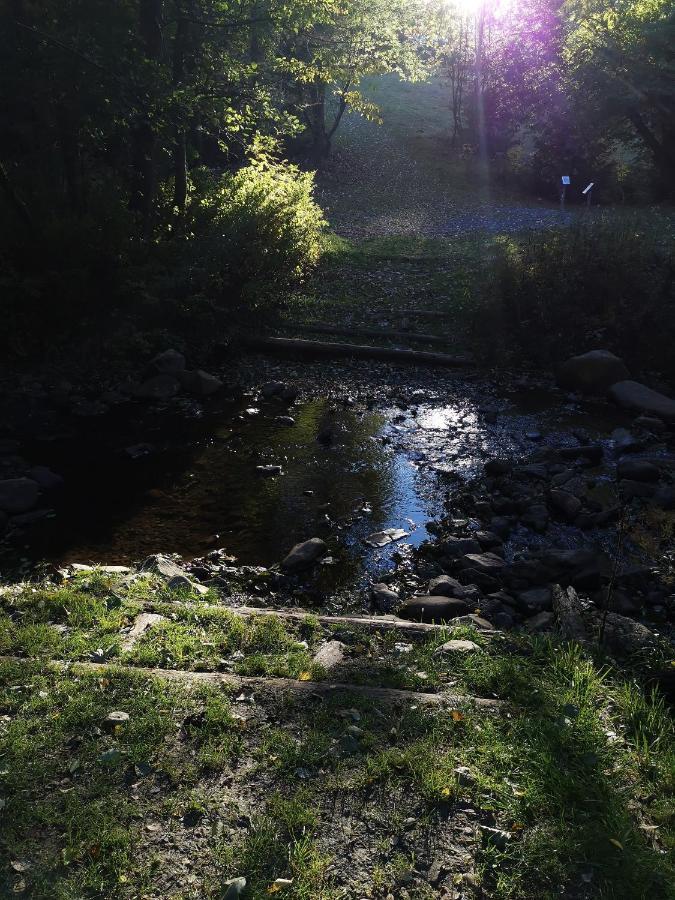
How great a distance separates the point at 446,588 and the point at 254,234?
1049 cm

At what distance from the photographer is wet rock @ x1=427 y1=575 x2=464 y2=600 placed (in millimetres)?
6566

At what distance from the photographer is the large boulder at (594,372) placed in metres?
12.3

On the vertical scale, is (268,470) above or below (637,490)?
below

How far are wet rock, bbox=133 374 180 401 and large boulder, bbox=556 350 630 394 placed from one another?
7.16 metres

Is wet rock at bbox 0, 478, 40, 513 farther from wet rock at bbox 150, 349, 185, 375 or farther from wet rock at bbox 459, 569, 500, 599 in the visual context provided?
wet rock at bbox 459, 569, 500, 599

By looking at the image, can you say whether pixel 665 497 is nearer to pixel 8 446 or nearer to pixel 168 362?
pixel 168 362

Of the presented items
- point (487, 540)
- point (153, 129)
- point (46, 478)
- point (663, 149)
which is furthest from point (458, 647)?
point (663, 149)

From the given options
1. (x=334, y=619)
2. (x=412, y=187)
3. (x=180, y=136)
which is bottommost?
(x=334, y=619)

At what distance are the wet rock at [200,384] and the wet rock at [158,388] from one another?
180 mm

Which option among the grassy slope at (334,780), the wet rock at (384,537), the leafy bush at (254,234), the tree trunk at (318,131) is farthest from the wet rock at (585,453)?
the tree trunk at (318,131)

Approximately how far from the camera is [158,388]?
12.4 metres

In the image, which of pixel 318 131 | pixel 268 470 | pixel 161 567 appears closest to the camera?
pixel 161 567

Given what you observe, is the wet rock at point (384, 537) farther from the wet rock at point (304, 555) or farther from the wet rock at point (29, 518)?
the wet rock at point (29, 518)

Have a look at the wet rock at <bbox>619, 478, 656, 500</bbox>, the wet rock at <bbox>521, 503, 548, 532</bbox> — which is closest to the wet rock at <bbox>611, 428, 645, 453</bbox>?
the wet rock at <bbox>619, 478, 656, 500</bbox>
